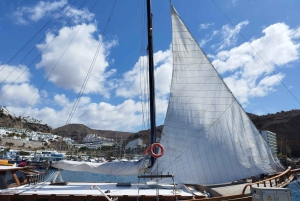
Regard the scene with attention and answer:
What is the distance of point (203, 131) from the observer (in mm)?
11984

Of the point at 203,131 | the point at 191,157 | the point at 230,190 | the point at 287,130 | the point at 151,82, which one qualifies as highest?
the point at 287,130

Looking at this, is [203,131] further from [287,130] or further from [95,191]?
[287,130]

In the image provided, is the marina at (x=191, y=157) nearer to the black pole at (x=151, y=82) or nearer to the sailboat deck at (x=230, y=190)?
the sailboat deck at (x=230, y=190)

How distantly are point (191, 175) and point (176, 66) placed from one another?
5.69 meters

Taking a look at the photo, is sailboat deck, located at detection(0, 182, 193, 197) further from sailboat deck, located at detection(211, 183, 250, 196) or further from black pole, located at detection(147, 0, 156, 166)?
black pole, located at detection(147, 0, 156, 166)

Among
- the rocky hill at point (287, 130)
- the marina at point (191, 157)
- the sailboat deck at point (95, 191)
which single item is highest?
the rocky hill at point (287, 130)

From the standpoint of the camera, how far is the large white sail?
1138 cm

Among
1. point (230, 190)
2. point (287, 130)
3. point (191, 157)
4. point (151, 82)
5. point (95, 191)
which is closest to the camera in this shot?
point (230, 190)

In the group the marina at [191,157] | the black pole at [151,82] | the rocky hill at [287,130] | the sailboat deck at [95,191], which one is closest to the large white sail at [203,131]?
the marina at [191,157]

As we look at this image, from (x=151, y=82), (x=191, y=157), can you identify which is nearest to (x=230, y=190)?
(x=191, y=157)

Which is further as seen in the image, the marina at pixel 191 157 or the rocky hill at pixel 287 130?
the rocky hill at pixel 287 130

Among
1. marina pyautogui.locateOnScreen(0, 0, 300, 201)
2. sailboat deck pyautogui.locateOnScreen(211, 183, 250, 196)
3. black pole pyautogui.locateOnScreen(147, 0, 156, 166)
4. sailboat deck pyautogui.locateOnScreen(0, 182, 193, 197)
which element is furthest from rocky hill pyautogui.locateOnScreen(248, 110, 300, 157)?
sailboat deck pyautogui.locateOnScreen(0, 182, 193, 197)

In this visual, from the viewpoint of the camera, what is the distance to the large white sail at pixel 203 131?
37.3ft

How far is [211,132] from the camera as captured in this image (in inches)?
468
